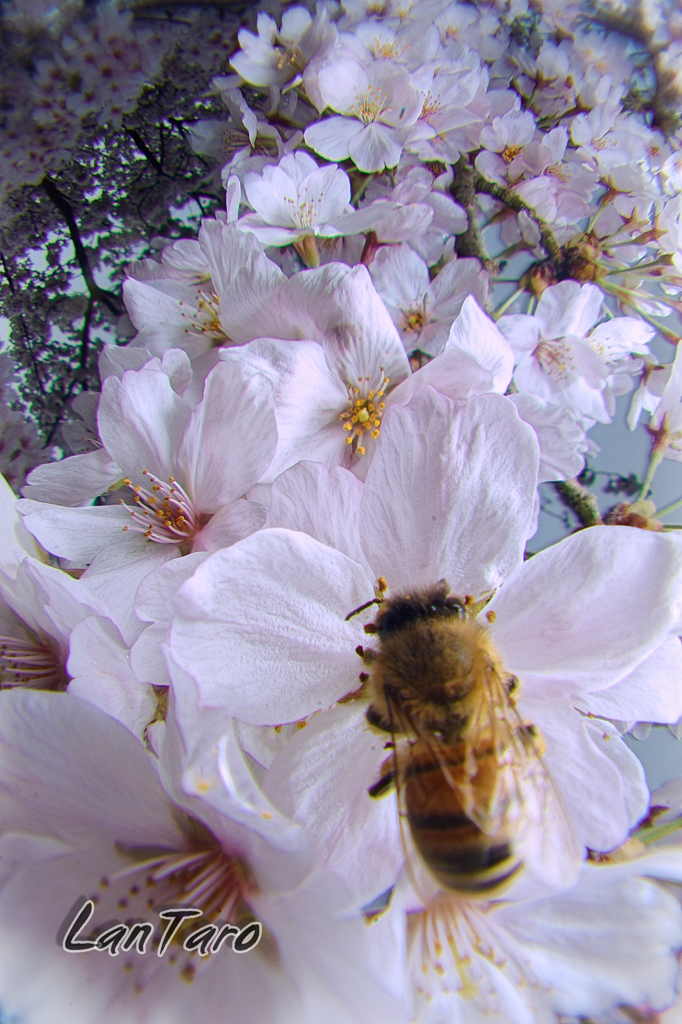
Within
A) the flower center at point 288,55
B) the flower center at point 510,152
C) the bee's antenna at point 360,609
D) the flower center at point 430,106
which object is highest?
the flower center at point 288,55

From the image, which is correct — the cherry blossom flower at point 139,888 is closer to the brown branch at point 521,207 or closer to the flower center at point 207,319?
the flower center at point 207,319

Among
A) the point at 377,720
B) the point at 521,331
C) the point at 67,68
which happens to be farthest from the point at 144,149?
the point at 377,720

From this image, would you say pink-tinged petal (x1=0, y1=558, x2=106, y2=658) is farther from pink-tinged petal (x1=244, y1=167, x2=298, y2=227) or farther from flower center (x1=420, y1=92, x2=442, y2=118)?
flower center (x1=420, y1=92, x2=442, y2=118)

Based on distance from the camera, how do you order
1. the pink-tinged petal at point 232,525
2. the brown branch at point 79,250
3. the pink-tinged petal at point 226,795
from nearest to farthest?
the pink-tinged petal at point 226,795
the pink-tinged petal at point 232,525
the brown branch at point 79,250

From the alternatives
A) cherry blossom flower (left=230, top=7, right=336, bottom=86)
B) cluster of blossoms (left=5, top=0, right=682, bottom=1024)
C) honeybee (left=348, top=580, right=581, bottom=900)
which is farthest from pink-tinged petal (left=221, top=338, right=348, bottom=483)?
cherry blossom flower (left=230, top=7, right=336, bottom=86)

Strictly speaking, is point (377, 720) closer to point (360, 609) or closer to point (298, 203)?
point (360, 609)

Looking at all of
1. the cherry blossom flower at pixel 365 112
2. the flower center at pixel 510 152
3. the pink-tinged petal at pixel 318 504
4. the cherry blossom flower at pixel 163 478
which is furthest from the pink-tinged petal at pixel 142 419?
the flower center at pixel 510 152

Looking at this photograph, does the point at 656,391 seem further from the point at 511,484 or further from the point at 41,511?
the point at 41,511
